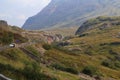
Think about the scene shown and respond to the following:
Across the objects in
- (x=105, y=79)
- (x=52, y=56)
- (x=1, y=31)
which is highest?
(x=1, y=31)

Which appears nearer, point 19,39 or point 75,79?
point 75,79

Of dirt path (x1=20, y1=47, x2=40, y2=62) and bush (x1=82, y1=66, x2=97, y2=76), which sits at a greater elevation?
dirt path (x1=20, y1=47, x2=40, y2=62)

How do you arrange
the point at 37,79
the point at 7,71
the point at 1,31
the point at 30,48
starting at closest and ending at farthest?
1. the point at 7,71
2. the point at 37,79
3. the point at 30,48
4. the point at 1,31

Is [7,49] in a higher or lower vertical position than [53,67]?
higher

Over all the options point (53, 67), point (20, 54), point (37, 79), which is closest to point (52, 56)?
point (53, 67)

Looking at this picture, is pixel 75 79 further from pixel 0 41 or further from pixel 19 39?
pixel 19 39

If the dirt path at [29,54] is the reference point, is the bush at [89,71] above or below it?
below

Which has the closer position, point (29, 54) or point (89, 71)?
point (29, 54)

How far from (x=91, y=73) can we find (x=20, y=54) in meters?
32.8

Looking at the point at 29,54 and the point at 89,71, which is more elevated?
the point at 29,54

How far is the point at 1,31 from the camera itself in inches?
5290

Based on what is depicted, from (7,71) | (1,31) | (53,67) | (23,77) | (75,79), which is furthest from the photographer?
(1,31)

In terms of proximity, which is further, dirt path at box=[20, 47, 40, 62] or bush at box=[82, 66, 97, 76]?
bush at box=[82, 66, 97, 76]

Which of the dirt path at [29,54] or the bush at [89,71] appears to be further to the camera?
the bush at [89,71]
